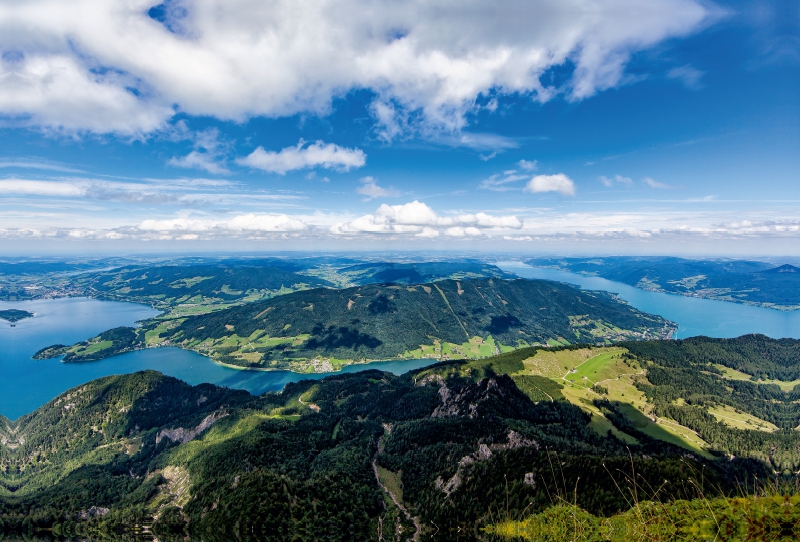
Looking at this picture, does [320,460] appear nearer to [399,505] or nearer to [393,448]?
[393,448]

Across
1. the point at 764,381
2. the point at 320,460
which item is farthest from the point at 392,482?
the point at 764,381

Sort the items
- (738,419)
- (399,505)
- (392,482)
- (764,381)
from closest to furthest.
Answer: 1. (399,505)
2. (392,482)
3. (738,419)
4. (764,381)

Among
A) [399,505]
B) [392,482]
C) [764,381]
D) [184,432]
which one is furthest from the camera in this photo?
[764,381]

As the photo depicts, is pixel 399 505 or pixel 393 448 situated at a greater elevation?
pixel 393 448

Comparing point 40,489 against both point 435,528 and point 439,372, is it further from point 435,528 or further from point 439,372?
point 439,372

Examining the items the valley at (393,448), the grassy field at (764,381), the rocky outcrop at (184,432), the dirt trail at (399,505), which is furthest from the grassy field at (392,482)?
the grassy field at (764,381)

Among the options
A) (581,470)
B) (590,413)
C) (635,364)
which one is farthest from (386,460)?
(635,364)

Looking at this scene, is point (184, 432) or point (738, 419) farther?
point (184, 432)

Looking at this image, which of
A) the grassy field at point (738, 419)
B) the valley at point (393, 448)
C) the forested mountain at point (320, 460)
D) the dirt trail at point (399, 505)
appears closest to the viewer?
the forested mountain at point (320, 460)

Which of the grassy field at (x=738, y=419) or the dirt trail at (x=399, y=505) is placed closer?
the dirt trail at (x=399, y=505)

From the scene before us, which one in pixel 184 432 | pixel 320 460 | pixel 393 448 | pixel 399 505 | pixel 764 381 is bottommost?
pixel 184 432

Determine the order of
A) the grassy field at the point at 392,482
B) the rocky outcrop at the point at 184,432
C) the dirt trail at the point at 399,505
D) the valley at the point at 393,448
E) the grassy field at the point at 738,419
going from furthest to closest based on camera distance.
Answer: the rocky outcrop at the point at 184,432, the grassy field at the point at 738,419, the grassy field at the point at 392,482, the dirt trail at the point at 399,505, the valley at the point at 393,448

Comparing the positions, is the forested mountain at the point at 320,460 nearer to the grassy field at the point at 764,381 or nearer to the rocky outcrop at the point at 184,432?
the rocky outcrop at the point at 184,432
